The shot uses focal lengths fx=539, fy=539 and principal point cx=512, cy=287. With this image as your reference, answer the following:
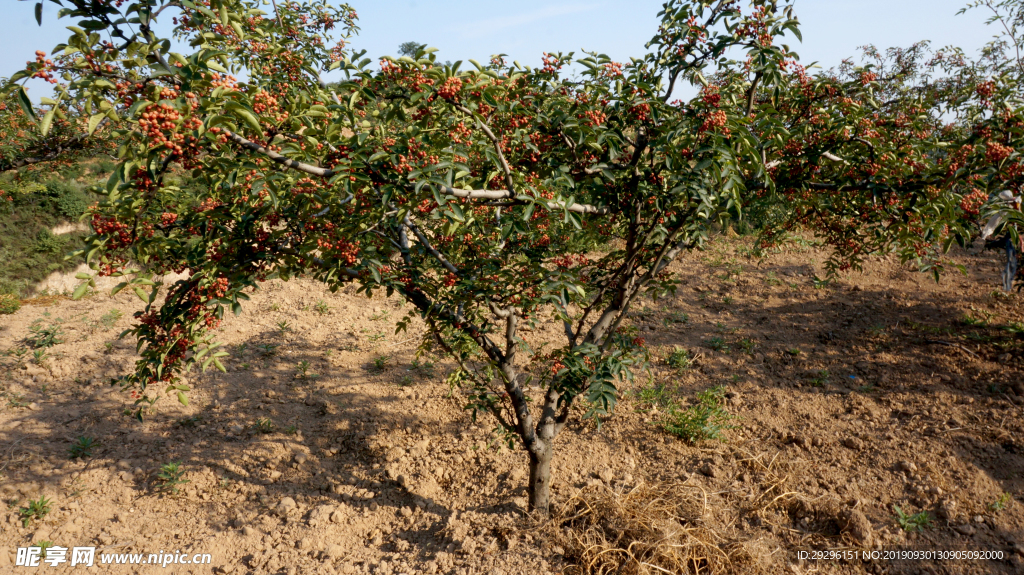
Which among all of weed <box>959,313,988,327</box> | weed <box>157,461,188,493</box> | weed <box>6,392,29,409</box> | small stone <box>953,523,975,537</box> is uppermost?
weed <box>959,313,988,327</box>

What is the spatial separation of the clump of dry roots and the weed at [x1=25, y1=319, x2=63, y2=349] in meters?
5.17

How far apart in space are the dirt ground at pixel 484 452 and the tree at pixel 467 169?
34.4 inches

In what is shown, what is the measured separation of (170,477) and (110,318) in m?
3.03

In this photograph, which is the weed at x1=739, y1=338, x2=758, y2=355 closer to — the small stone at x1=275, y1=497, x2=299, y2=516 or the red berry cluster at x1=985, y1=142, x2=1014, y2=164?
the red berry cluster at x1=985, y1=142, x2=1014, y2=164

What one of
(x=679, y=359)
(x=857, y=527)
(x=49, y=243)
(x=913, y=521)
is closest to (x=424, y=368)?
(x=679, y=359)

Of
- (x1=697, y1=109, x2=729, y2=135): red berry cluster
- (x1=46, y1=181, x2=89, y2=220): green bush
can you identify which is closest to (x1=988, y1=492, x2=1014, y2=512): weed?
(x1=697, y1=109, x2=729, y2=135): red berry cluster

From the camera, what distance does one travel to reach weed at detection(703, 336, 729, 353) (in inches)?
219

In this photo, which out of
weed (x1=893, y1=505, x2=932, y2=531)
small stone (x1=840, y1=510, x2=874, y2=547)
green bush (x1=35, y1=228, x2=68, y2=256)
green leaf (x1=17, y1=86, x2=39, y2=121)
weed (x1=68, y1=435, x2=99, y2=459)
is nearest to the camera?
green leaf (x1=17, y1=86, x2=39, y2=121)

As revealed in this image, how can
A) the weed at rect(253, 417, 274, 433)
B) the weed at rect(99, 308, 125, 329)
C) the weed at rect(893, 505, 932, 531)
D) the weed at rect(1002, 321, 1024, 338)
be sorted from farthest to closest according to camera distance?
the weed at rect(99, 308, 125, 329) < the weed at rect(1002, 321, 1024, 338) < the weed at rect(253, 417, 274, 433) < the weed at rect(893, 505, 932, 531)

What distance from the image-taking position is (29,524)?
10.8ft

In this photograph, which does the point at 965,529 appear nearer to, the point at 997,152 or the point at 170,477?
the point at 997,152

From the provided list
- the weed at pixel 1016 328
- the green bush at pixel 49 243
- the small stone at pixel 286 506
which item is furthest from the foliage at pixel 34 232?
the weed at pixel 1016 328

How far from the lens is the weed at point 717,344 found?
5562 millimetres

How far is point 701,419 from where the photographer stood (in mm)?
4070
